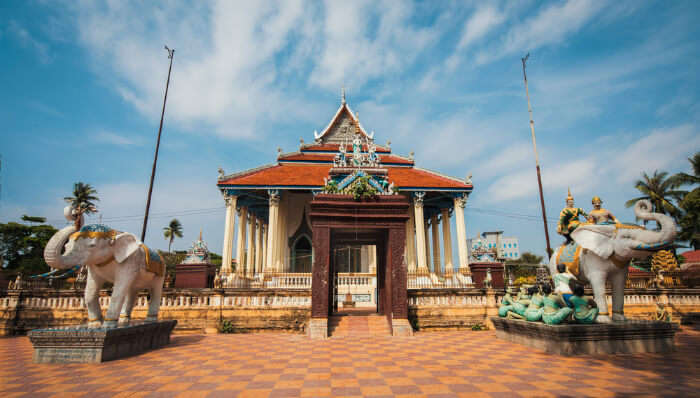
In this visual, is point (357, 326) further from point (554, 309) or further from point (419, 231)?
point (419, 231)

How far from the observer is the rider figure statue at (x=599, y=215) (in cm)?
696

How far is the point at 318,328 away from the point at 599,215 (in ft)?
22.1

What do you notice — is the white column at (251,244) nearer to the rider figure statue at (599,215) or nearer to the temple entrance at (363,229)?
the temple entrance at (363,229)

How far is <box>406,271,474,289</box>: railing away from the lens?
16.4m

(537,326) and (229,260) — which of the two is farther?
(229,260)

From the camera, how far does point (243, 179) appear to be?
19.4m

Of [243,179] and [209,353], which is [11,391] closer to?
[209,353]

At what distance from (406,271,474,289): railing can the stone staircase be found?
6907mm

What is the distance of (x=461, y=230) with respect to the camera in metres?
19.3

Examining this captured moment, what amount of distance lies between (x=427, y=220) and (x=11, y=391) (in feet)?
77.9

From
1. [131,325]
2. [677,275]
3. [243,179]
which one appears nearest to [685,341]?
[677,275]

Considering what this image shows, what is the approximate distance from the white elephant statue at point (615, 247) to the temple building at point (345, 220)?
12.6ft

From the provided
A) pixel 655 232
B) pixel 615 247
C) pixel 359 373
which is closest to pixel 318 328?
pixel 359 373

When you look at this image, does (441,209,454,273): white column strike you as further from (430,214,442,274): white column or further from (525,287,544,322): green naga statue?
(525,287,544,322): green naga statue
